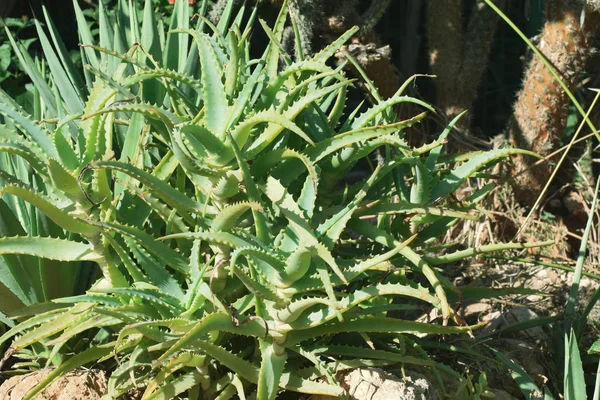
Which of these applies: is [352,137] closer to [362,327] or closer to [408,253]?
[408,253]

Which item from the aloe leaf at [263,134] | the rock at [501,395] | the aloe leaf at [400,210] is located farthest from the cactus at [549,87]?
the aloe leaf at [263,134]

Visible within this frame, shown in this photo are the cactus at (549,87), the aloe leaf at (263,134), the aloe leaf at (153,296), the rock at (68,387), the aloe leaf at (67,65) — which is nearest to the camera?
the aloe leaf at (263,134)

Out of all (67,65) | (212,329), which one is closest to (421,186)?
(212,329)

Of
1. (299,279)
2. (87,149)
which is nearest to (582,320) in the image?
(299,279)

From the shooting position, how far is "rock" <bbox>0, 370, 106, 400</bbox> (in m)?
1.74

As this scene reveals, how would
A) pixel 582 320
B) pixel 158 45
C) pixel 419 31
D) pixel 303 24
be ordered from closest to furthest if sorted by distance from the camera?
pixel 582 320 → pixel 158 45 → pixel 303 24 → pixel 419 31

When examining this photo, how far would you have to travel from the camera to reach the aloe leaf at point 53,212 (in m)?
1.52

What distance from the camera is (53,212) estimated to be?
158 cm

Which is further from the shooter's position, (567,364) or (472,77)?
(472,77)

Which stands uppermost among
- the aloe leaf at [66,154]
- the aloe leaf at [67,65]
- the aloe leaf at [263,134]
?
the aloe leaf at [67,65]

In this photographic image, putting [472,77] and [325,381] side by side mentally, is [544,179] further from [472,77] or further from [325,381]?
[325,381]

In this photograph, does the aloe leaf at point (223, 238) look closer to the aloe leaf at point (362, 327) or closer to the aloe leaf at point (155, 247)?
the aloe leaf at point (155, 247)

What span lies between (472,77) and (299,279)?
2150 millimetres

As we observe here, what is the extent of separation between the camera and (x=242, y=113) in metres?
1.60
